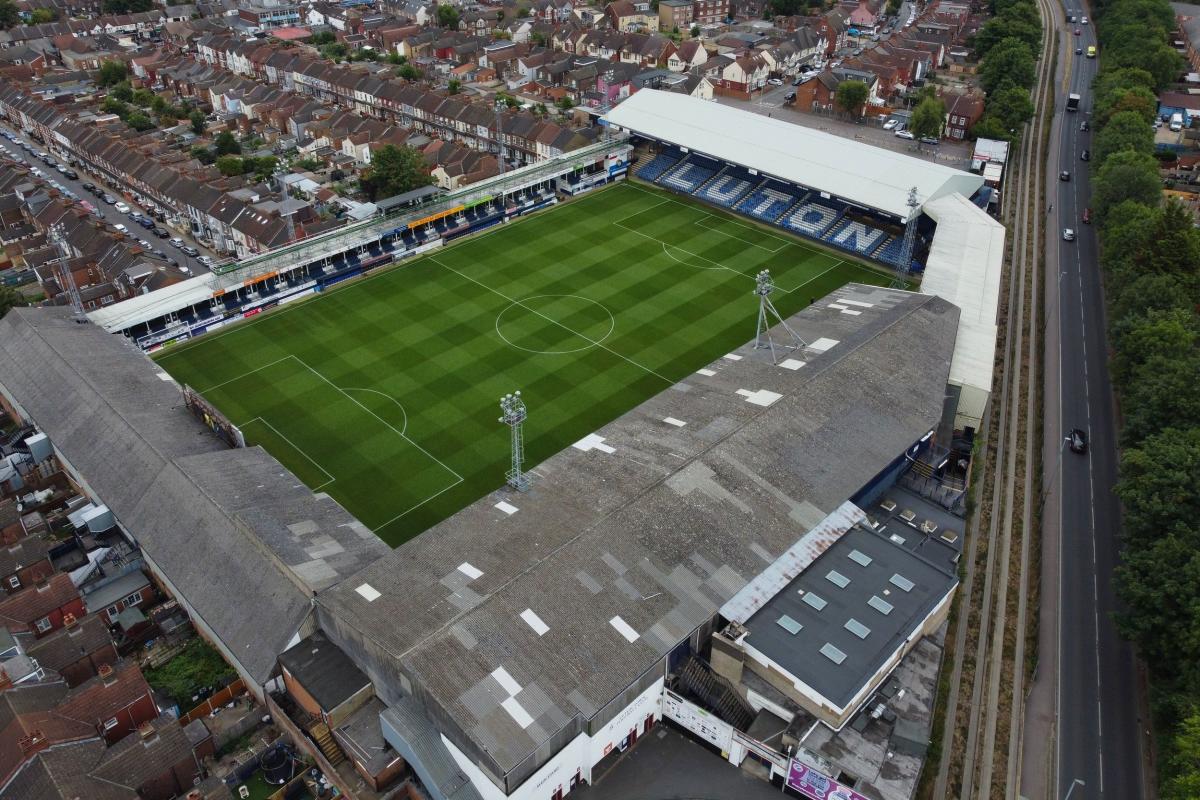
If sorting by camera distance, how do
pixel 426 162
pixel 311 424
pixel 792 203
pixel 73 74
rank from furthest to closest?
1. pixel 73 74
2. pixel 426 162
3. pixel 792 203
4. pixel 311 424

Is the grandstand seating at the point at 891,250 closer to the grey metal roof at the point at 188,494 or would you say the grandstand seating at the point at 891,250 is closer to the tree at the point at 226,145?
the grey metal roof at the point at 188,494

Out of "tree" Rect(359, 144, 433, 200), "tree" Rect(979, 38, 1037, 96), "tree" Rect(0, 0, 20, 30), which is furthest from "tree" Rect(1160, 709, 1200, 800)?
"tree" Rect(0, 0, 20, 30)

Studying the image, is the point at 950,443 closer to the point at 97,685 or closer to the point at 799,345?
the point at 799,345

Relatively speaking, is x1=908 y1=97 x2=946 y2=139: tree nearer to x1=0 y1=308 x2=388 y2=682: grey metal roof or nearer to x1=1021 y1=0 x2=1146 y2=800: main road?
x1=1021 y1=0 x2=1146 y2=800: main road

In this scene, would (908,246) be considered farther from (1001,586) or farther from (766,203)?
(1001,586)

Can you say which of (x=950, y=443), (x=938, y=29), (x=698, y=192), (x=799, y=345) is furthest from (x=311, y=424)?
(x=938, y=29)

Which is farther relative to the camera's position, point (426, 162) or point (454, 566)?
point (426, 162)

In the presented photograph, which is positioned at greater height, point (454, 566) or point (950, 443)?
point (454, 566)
